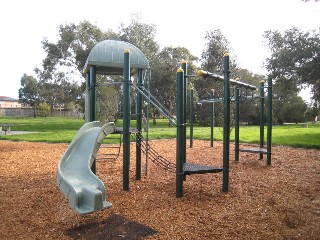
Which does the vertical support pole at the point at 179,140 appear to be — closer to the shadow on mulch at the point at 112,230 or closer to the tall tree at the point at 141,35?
the shadow on mulch at the point at 112,230

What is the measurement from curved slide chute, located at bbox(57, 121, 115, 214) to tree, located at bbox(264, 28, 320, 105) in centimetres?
1408

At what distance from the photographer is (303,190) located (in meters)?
5.38

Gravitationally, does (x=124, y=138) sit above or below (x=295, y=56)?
below

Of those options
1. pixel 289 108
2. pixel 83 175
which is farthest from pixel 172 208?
pixel 289 108

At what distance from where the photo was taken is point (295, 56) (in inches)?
641

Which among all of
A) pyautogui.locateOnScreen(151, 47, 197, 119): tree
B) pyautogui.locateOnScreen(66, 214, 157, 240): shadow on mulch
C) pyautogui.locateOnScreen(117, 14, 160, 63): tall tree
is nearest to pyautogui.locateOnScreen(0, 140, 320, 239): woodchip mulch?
pyautogui.locateOnScreen(66, 214, 157, 240): shadow on mulch

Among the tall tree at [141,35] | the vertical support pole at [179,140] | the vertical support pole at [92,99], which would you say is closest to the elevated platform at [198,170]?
the vertical support pole at [179,140]

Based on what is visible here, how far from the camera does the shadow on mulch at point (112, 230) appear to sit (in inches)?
132

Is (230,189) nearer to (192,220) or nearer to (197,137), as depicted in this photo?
(192,220)

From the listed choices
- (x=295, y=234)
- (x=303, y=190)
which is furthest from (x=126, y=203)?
(x=303, y=190)

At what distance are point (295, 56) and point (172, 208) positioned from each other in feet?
49.3

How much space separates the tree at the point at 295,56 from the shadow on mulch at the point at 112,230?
15.3m

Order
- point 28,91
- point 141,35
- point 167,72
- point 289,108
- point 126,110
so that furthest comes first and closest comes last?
point 28,91 < point 289,108 < point 167,72 < point 141,35 < point 126,110

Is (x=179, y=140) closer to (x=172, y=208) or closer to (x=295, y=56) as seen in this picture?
(x=172, y=208)
